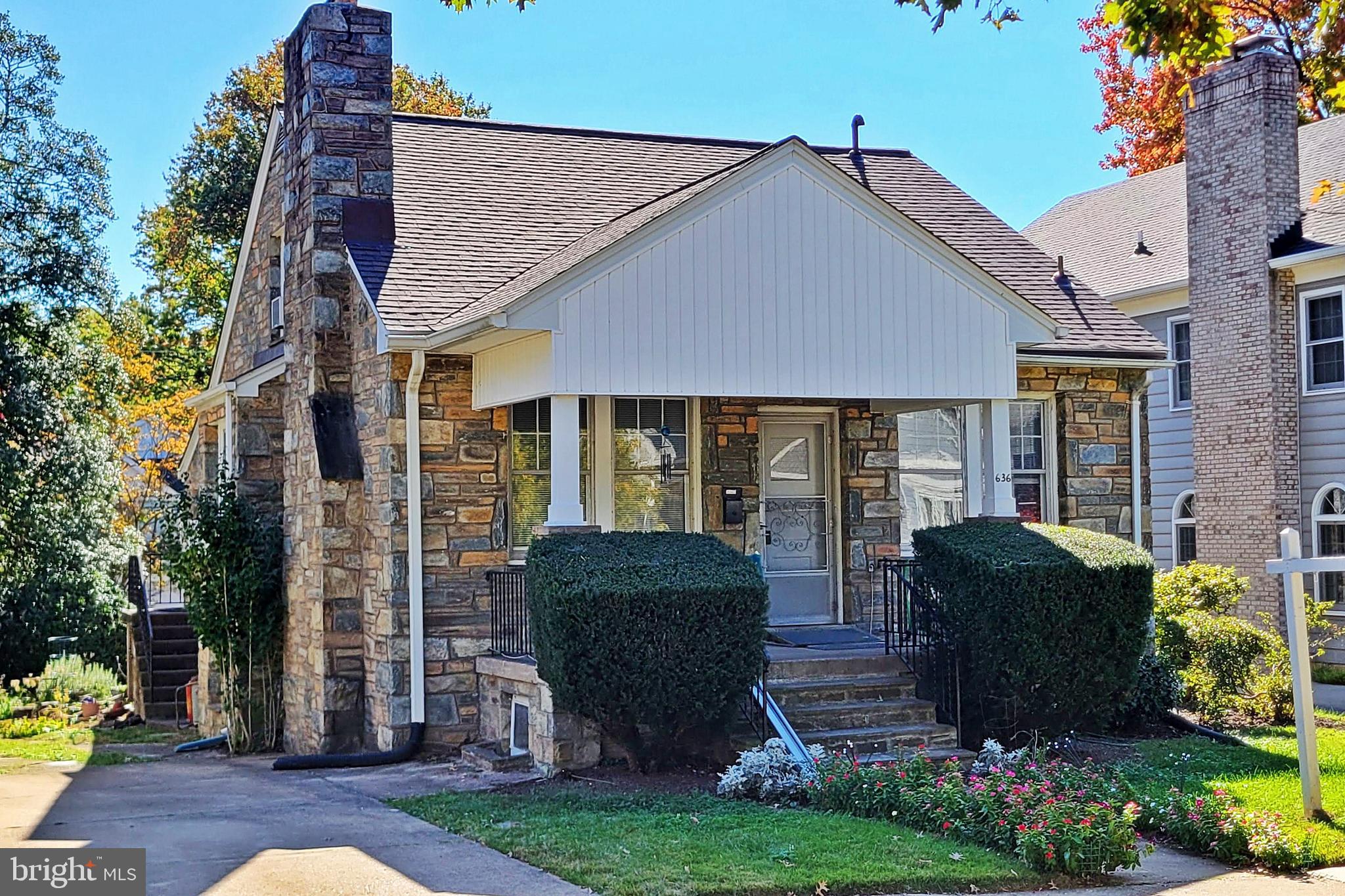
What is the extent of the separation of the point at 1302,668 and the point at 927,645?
11.5ft

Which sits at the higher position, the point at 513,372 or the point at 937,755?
the point at 513,372

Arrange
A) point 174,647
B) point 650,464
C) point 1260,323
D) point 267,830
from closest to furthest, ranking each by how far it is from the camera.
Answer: point 267,830, point 650,464, point 1260,323, point 174,647

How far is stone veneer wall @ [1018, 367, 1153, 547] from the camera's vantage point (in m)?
14.2

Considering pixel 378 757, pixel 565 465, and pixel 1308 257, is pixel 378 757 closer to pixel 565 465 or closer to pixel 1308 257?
pixel 565 465

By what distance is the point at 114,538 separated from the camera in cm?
2509

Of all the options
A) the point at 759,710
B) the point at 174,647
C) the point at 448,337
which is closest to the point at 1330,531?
the point at 759,710

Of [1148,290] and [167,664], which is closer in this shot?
[167,664]

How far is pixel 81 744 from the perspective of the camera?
16.3 metres

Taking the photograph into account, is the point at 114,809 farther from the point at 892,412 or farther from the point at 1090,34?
the point at 1090,34

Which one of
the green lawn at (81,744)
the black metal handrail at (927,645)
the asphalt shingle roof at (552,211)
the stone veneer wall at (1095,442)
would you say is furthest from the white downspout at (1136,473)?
the green lawn at (81,744)

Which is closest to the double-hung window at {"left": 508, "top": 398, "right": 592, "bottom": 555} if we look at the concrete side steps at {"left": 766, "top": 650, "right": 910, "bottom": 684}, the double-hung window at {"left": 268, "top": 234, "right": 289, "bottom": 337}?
the concrete side steps at {"left": 766, "top": 650, "right": 910, "bottom": 684}

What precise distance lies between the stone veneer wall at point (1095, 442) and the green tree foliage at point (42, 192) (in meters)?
17.0

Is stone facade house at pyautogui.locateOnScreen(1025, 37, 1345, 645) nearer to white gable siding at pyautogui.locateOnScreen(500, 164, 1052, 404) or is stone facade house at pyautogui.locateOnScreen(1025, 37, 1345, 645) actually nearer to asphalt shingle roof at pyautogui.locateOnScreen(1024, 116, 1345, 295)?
asphalt shingle roof at pyautogui.locateOnScreen(1024, 116, 1345, 295)

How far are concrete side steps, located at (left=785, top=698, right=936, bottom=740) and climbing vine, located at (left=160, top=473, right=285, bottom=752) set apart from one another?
6.37 metres
